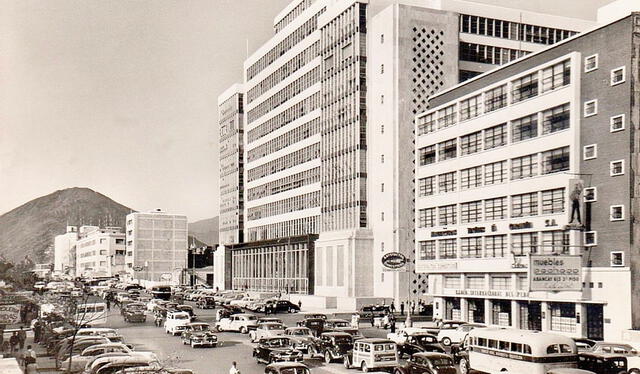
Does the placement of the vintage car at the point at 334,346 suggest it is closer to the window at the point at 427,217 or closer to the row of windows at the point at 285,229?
the window at the point at 427,217

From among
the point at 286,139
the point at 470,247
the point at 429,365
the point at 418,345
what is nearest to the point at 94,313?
the point at 418,345

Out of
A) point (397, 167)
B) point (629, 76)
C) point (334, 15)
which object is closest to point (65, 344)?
point (629, 76)

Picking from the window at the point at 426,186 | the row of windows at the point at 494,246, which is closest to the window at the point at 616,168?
the row of windows at the point at 494,246

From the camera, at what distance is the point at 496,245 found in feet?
218

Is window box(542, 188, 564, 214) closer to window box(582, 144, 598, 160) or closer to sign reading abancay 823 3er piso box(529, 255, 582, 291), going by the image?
window box(582, 144, 598, 160)

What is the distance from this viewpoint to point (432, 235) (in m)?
77.5

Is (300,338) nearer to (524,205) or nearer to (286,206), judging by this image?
(524,205)

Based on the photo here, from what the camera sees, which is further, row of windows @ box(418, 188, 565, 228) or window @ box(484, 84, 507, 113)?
window @ box(484, 84, 507, 113)

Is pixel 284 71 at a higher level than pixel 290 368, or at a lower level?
higher

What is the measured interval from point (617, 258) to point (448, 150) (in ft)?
83.0

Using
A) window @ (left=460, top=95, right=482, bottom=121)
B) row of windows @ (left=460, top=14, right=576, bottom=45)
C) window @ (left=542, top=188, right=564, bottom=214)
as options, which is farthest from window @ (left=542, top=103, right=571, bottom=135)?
row of windows @ (left=460, top=14, right=576, bottom=45)

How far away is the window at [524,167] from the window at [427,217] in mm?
15030

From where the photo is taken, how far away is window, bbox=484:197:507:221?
65.4 meters

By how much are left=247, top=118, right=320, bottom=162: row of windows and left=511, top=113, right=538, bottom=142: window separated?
49093 mm
